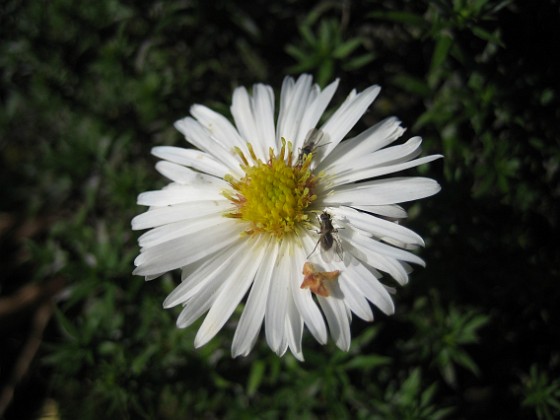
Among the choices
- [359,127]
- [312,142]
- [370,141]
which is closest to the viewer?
[370,141]

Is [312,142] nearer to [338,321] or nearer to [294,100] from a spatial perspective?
[294,100]

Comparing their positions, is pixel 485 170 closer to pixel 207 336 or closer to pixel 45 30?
pixel 207 336

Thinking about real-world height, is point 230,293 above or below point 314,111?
below

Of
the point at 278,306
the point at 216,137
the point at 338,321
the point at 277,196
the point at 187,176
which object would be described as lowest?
the point at 338,321

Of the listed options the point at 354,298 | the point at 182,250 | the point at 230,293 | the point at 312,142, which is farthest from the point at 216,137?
the point at 354,298

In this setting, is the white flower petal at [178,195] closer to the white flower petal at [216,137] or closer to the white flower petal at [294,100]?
the white flower petal at [216,137]

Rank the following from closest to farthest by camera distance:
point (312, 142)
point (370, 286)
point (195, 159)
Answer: point (370, 286), point (312, 142), point (195, 159)

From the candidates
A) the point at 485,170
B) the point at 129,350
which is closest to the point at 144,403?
the point at 129,350
